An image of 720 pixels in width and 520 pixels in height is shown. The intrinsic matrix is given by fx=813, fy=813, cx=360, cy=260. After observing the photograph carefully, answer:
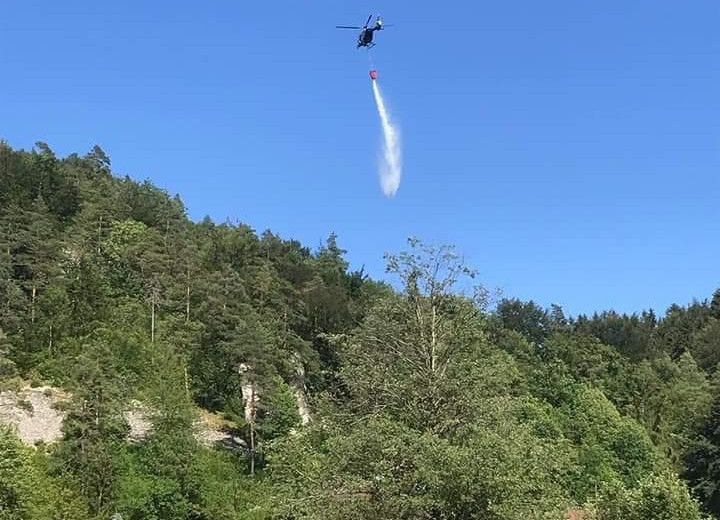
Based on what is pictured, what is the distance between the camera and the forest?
23812 mm

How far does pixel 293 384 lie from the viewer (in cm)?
7400

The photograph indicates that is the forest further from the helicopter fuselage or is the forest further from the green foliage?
the helicopter fuselage

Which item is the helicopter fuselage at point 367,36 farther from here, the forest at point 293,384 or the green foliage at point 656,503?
the green foliage at point 656,503

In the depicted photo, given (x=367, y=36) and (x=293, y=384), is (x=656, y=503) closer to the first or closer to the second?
(x=367, y=36)

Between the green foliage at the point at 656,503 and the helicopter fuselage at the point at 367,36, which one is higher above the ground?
the helicopter fuselage at the point at 367,36

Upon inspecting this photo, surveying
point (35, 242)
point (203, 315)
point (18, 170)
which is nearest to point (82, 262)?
point (35, 242)

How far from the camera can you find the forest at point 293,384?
23812 millimetres

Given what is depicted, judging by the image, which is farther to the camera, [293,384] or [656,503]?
[293,384]

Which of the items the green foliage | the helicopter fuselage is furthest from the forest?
the helicopter fuselage

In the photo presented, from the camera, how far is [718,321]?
129 meters

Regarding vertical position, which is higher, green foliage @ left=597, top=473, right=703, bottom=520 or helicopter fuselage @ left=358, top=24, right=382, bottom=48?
helicopter fuselage @ left=358, top=24, right=382, bottom=48

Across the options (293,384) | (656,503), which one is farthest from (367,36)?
(293,384)

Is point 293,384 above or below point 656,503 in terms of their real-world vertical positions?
above

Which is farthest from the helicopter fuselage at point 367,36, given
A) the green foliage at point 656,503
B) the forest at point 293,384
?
the green foliage at point 656,503
